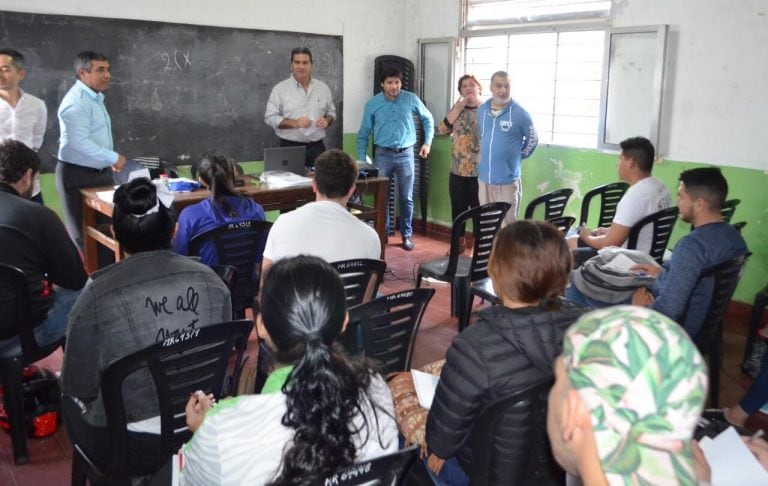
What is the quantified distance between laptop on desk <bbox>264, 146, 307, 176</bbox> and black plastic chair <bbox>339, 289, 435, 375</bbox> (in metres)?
2.61

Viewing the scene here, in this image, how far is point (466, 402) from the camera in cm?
165

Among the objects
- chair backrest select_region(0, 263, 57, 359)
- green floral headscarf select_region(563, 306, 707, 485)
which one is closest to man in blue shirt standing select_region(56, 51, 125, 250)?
chair backrest select_region(0, 263, 57, 359)

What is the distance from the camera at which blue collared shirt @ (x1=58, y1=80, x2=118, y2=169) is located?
14.5 feet

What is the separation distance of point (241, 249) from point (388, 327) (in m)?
1.26

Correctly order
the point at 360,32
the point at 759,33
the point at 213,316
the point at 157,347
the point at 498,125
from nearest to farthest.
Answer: the point at 157,347
the point at 213,316
the point at 759,33
the point at 498,125
the point at 360,32

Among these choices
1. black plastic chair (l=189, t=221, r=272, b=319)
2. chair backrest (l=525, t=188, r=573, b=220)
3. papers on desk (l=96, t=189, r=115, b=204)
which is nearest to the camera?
black plastic chair (l=189, t=221, r=272, b=319)

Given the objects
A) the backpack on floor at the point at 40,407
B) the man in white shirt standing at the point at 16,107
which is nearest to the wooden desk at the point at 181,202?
the man in white shirt standing at the point at 16,107

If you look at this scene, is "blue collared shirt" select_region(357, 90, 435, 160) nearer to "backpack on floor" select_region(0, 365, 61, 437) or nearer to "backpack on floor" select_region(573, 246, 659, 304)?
"backpack on floor" select_region(573, 246, 659, 304)

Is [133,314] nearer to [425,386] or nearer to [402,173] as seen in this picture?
[425,386]

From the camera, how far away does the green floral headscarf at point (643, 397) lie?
835mm

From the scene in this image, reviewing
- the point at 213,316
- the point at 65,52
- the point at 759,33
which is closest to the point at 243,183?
the point at 65,52

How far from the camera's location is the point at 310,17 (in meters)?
6.20

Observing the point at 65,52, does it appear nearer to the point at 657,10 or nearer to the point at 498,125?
the point at 498,125

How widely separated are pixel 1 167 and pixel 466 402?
7.69 feet
